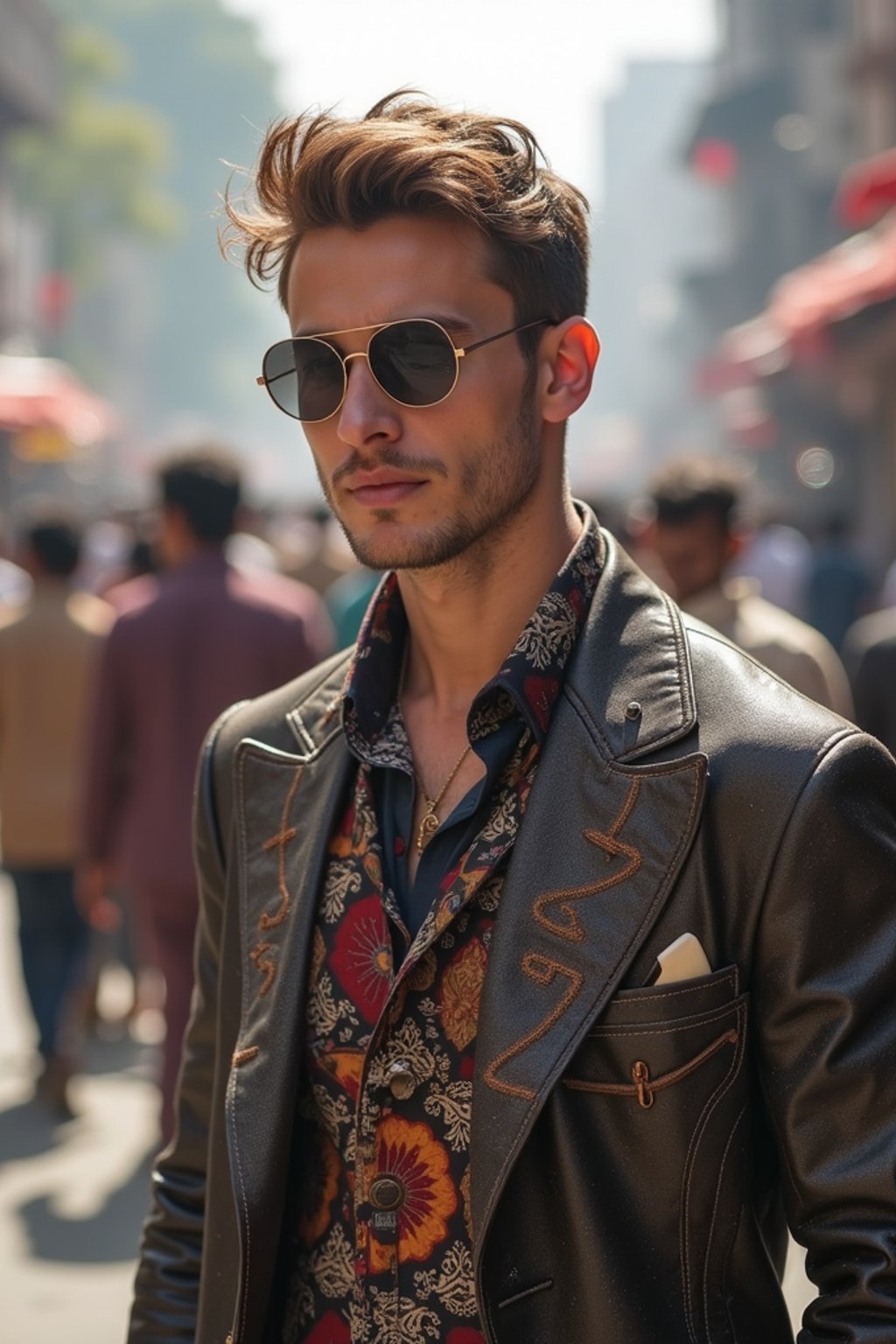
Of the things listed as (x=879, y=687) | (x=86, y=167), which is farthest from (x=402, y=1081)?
(x=86, y=167)

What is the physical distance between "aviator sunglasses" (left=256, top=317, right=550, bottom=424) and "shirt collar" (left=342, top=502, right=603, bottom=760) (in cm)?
26

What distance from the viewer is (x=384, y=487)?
7.41ft

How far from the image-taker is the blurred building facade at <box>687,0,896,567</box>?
13.3 meters

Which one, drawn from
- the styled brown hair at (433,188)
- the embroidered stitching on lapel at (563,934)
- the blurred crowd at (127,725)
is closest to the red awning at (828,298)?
the blurred crowd at (127,725)

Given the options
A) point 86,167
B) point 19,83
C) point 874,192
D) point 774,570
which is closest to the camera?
point 874,192

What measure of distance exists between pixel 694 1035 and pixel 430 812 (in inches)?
18.5

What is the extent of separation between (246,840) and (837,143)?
25.4 metres

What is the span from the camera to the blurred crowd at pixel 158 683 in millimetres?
5551

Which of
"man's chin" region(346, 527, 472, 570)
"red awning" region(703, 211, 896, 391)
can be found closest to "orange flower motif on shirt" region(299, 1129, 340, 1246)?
"man's chin" region(346, 527, 472, 570)

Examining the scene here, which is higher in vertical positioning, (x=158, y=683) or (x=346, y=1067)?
(x=346, y=1067)

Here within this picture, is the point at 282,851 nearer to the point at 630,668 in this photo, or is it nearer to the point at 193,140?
the point at 630,668

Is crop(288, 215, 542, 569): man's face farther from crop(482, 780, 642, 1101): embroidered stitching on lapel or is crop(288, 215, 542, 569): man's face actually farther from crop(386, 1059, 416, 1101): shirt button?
crop(386, 1059, 416, 1101): shirt button

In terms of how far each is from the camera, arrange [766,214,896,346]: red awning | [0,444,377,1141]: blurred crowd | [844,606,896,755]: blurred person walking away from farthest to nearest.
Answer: [766,214,896,346]: red awning
[0,444,377,1141]: blurred crowd
[844,606,896,755]: blurred person walking away

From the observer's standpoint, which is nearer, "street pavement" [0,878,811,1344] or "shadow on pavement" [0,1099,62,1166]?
"street pavement" [0,878,811,1344]
